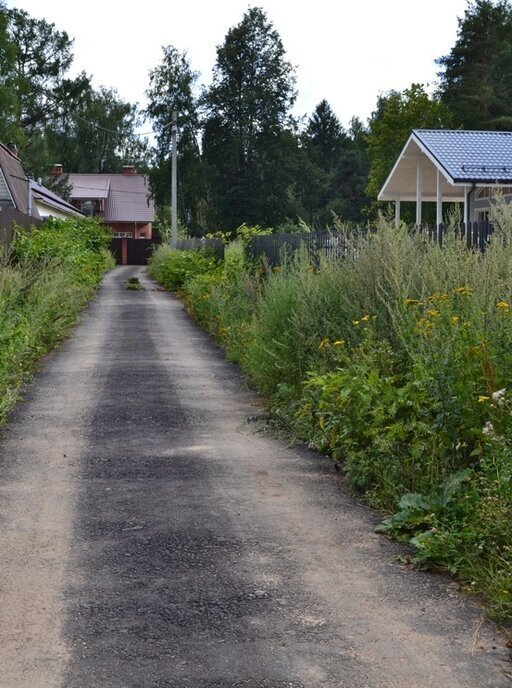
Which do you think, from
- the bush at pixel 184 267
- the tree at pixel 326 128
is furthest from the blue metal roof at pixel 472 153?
the tree at pixel 326 128

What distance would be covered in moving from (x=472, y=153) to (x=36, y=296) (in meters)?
14.7

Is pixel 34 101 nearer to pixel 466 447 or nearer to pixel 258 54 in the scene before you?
pixel 258 54

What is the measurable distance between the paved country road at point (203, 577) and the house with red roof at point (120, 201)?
73028 millimetres

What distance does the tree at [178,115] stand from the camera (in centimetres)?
5728

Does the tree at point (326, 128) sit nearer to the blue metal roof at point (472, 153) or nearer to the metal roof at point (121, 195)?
the metal roof at point (121, 195)

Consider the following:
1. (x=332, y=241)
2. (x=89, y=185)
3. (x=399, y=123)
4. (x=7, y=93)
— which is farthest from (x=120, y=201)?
(x=332, y=241)

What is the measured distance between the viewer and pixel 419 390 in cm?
668

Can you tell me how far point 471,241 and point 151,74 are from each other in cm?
4866

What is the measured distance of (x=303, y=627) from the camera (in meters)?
4.37

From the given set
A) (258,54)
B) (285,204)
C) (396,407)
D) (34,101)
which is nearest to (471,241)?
(396,407)

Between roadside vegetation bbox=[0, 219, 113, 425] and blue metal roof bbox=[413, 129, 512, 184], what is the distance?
10145mm

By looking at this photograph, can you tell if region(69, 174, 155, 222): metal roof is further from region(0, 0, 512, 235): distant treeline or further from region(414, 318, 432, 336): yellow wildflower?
region(414, 318, 432, 336): yellow wildflower

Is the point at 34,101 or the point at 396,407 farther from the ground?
the point at 34,101

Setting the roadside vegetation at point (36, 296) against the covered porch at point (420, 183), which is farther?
the covered porch at point (420, 183)
